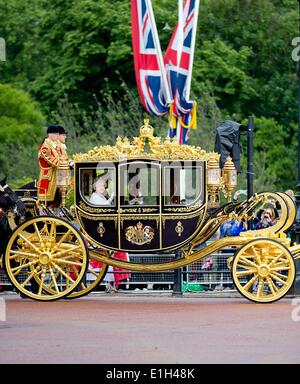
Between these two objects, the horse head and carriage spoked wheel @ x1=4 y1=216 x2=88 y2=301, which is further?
carriage spoked wheel @ x1=4 y1=216 x2=88 y2=301

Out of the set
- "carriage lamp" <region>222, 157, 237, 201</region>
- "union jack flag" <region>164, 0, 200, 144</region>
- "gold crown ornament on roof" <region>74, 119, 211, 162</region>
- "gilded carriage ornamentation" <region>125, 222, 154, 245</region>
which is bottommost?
"gilded carriage ornamentation" <region>125, 222, 154, 245</region>

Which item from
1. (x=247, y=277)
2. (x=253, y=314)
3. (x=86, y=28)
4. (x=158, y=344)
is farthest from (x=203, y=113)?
(x=158, y=344)

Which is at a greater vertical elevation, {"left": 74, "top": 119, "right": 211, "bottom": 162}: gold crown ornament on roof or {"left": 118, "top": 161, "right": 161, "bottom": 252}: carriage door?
{"left": 74, "top": 119, "right": 211, "bottom": 162}: gold crown ornament on roof

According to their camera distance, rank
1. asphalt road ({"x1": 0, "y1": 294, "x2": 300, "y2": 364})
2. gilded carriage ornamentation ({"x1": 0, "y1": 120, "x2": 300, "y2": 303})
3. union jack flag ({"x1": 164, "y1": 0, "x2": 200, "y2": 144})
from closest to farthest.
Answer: asphalt road ({"x1": 0, "y1": 294, "x2": 300, "y2": 364})
gilded carriage ornamentation ({"x1": 0, "y1": 120, "x2": 300, "y2": 303})
union jack flag ({"x1": 164, "y1": 0, "x2": 200, "y2": 144})

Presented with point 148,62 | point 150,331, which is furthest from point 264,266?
point 148,62

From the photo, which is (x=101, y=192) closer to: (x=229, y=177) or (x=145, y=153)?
(x=145, y=153)

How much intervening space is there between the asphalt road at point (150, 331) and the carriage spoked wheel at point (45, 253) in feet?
0.87

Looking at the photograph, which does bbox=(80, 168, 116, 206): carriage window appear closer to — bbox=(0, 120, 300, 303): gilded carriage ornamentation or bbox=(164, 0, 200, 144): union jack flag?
bbox=(0, 120, 300, 303): gilded carriage ornamentation

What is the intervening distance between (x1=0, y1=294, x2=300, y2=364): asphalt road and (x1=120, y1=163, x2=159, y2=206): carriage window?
1360 mm

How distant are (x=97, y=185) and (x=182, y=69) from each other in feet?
31.1

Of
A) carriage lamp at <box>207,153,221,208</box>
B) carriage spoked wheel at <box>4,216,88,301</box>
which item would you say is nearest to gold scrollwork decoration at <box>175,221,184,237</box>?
carriage lamp at <box>207,153,221,208</box>

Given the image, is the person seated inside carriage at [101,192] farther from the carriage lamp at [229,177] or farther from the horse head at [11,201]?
the carriage lamp at [229,177]

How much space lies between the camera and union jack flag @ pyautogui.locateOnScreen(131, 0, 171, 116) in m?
29.4
